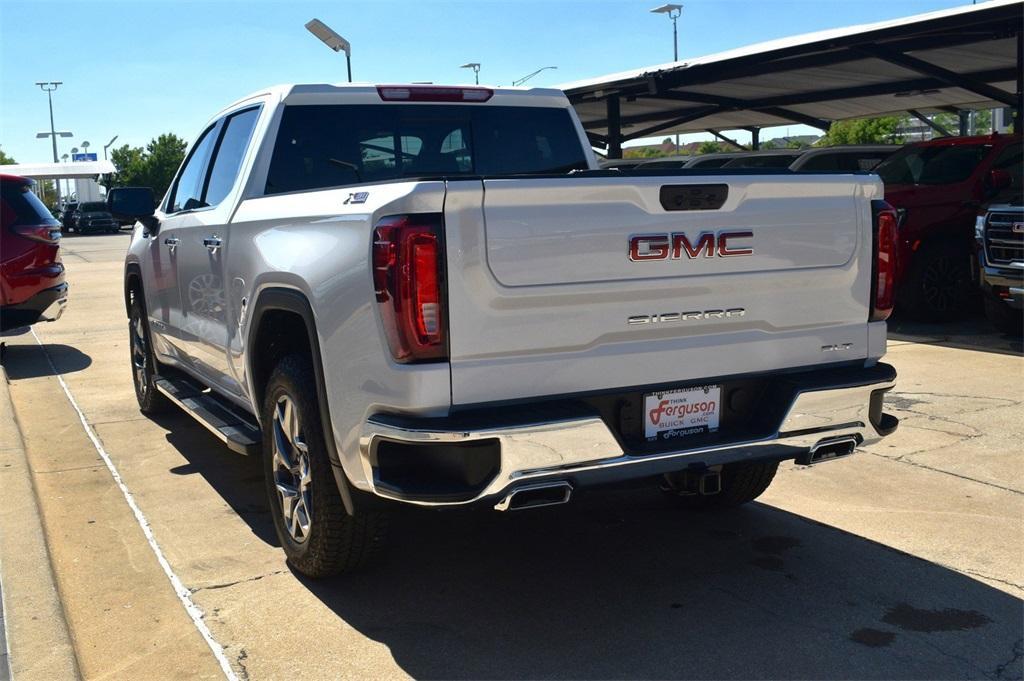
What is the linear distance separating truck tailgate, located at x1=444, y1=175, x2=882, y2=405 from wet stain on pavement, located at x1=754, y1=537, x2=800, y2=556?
1014 millimetres

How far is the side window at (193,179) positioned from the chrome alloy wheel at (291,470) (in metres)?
2.00

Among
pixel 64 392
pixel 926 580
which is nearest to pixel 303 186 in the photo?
pixel 926 580

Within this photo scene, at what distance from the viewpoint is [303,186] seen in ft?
16.6

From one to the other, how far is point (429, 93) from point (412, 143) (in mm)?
293

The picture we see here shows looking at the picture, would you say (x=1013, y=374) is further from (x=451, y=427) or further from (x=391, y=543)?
(x=451, y=427)

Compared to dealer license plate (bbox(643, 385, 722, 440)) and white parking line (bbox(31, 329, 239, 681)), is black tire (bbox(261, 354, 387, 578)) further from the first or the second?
dealer license plate (bbox(643, 385, 722, 440))

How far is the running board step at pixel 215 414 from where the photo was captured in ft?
15.9

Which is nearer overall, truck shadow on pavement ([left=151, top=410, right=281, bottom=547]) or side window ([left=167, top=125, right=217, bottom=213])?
truck shadow on pavement ([left=151, top=410, right=281, bottom=547])

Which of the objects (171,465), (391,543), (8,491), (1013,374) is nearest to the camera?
(391,543)

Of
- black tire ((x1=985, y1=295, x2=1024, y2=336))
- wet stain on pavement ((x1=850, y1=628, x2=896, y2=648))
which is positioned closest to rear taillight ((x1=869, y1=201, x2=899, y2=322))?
wet stain on pavement ((x1=850, y1=628, x2=896, y2=648))

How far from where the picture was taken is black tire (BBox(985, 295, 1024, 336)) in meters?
10.4

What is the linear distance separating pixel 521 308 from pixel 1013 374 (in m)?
6.43

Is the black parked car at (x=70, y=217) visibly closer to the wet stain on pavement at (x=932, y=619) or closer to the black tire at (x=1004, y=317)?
the black tire at (x=1004, y=317)

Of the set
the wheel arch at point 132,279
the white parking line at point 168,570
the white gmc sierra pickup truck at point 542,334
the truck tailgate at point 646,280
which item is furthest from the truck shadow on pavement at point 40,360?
the truck tailgate at point 646,280
